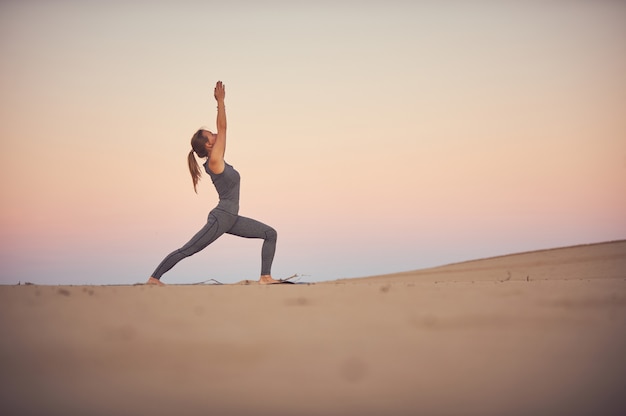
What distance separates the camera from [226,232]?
6898 millimetres

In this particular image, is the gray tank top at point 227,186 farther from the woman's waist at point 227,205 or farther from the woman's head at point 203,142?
the woman's head at point 203,142

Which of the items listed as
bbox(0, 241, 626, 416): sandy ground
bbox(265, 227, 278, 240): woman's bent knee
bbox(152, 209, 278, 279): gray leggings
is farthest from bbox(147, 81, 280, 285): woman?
bbox(0, 241, 626, 416): sandy ground

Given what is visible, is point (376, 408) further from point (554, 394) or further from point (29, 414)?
point (29, 414)

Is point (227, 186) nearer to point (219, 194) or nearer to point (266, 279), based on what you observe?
point (219, 194)

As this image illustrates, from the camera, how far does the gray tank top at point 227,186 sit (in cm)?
672

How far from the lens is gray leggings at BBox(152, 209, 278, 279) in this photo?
260 inches

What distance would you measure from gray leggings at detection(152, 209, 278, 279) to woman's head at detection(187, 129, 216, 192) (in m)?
0.42

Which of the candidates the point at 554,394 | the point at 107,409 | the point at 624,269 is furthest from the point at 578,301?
the point at 624,269

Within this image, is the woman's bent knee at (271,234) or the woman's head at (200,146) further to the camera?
the woman's bent knee at (271,234)

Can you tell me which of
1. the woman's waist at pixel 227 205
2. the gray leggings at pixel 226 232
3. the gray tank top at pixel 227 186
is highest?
the gray tank top at pixel 227 186

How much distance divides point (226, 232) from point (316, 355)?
4.43 m

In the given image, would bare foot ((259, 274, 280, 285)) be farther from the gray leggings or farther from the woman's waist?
the woman's waist

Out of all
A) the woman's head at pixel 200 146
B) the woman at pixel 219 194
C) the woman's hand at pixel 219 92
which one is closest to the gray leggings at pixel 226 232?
the woman at pixel 219 194

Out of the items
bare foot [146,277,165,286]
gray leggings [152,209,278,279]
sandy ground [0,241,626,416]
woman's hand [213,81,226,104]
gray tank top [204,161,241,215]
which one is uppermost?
woman's hand [213,81,226,104]
